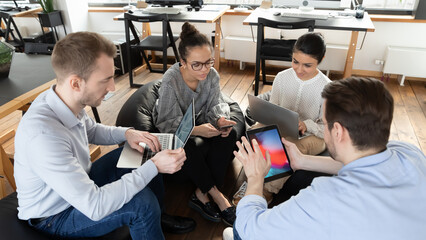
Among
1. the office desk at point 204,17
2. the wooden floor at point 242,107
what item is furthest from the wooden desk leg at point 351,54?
the office desk at point 204,17

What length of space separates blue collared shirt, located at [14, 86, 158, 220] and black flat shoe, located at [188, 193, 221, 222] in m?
0.65

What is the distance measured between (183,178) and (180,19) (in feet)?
6.56

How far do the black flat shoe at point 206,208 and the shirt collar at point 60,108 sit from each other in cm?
91

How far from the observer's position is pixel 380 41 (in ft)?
11.9

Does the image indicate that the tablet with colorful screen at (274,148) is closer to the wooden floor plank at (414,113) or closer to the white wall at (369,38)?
the wooden floor plank at (414,113)

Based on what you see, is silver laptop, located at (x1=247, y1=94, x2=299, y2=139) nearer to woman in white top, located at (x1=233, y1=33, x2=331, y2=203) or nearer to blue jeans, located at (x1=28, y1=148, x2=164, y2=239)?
woman in white top, located at (x1=233, y1=33, x2=331, y2=203)

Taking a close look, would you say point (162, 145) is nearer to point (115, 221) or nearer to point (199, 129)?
point (199, 129)

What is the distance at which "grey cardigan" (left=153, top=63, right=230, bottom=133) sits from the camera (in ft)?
6.22

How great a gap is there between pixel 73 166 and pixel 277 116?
1131 mm

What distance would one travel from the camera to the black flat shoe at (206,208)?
5.81ft

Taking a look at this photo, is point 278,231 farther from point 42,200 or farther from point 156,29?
point 156,29

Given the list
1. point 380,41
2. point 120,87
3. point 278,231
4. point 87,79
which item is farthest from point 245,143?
point 380,41

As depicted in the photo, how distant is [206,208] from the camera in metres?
1.79

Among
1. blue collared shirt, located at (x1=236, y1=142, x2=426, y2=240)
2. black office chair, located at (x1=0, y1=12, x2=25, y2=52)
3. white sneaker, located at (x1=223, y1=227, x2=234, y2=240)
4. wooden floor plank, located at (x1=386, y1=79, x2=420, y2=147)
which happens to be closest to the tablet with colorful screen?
white sneaker, located at (x1=223, y1=227, x2=234, y2=240)
